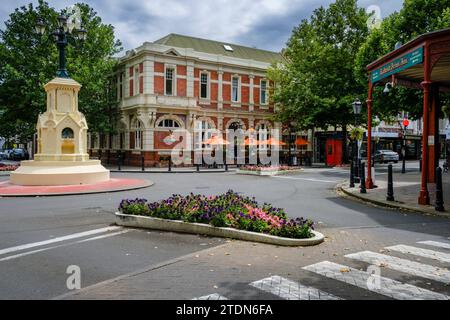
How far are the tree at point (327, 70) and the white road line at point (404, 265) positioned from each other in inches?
1088

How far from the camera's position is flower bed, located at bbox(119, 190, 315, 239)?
6961mm

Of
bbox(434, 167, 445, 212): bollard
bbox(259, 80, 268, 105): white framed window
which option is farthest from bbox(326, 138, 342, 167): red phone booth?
bbox(434, 167, 445, 212): bollard

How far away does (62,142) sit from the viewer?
1908 centimetres

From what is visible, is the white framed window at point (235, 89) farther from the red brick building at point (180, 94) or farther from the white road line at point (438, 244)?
the white road line at point (438, 244)

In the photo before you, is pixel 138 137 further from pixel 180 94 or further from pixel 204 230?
pixel 204 230

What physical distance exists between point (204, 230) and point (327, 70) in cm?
2956

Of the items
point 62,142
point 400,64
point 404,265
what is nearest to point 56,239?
point 404,265

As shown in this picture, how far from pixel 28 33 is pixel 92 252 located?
32.0 m

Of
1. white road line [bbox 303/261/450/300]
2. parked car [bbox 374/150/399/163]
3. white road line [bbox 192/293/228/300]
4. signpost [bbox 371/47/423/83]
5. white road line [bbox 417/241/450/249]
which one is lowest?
white road line [bbox 417/241/450/249]

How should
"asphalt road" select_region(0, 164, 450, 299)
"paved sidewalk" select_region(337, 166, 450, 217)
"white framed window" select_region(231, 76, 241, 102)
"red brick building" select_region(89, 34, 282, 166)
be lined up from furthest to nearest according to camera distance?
"white framed window" select_region(231, 76, 241, 102)
"red brick building" select_region(89, 34, 282, 166)
"paved sidewalk" select_region(337, 166, 450, 217)
"asphalt road" select_region(0, 164, 450, 299)

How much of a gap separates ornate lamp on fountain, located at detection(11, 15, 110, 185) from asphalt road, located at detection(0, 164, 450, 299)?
14.4 ft

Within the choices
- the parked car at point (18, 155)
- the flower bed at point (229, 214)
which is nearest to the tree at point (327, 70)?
the flower bed at point (229, 214)

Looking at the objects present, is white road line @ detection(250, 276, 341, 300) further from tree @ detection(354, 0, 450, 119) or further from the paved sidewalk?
tree @ detection(354, 0, 450, 119)
